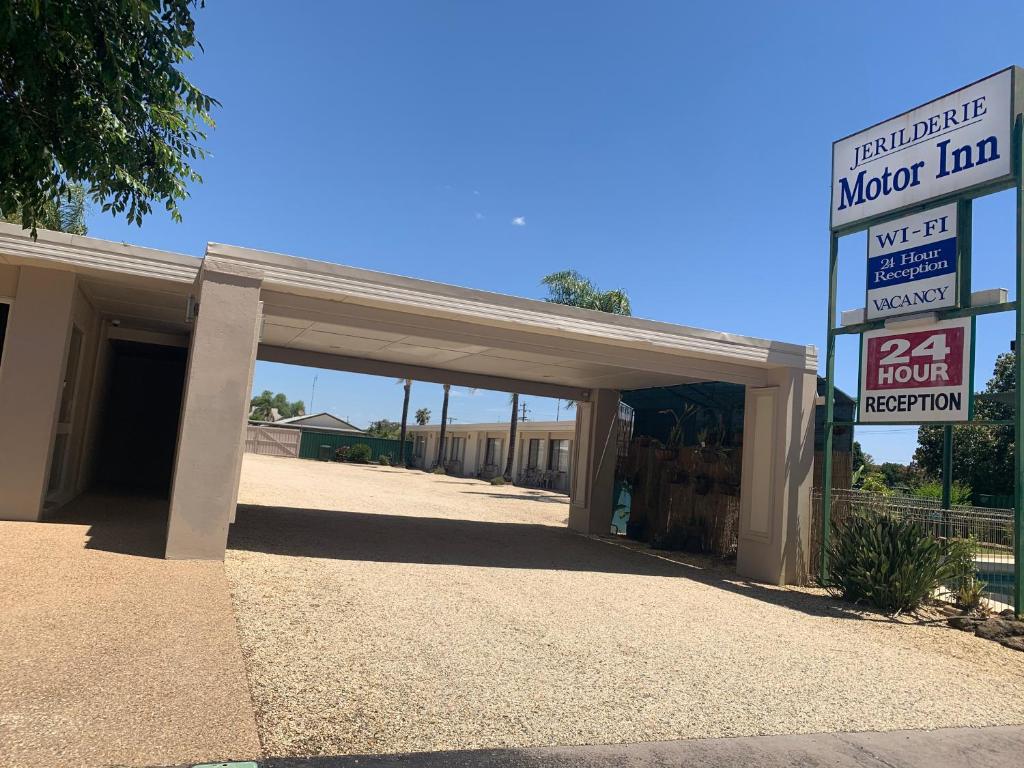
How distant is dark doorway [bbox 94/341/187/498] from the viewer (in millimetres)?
19031

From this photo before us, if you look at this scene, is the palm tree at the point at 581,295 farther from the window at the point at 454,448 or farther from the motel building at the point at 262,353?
the window at the point at 454,448

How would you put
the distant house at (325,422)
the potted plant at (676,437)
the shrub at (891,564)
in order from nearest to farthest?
the shrub at (891,564) → the potted plant at (676,437) → the distant house at (325,422)

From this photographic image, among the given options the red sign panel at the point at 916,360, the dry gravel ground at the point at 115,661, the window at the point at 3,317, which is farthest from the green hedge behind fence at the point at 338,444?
the dry gravel ground at the point at 115,661

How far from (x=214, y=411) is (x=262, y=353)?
6.67 meters

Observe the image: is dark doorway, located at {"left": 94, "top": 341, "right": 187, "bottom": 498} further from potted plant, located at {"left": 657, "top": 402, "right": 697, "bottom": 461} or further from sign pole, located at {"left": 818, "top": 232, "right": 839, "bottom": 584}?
sign pole, located at {"left": 818, "top": 232, "right": 839, "bottom": 584}

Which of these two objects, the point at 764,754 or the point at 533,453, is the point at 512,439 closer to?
the point at 533,453

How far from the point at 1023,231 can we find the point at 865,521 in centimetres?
423

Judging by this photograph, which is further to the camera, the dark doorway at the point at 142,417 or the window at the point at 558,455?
the window at the point at 558,455

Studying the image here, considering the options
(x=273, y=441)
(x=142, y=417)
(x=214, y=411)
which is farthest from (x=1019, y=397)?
(x=273, y=441)

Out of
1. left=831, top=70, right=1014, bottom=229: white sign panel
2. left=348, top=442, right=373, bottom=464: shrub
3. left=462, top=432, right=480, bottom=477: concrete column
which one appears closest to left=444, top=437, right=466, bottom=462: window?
left=462, top=432, right=480, bottom=477: concrete column

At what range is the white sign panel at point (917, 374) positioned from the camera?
10250mm

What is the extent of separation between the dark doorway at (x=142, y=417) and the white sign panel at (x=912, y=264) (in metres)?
15.0

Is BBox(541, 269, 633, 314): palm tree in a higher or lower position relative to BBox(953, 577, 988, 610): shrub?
higher

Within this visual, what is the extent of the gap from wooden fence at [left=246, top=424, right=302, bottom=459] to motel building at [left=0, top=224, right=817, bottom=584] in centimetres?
3135
